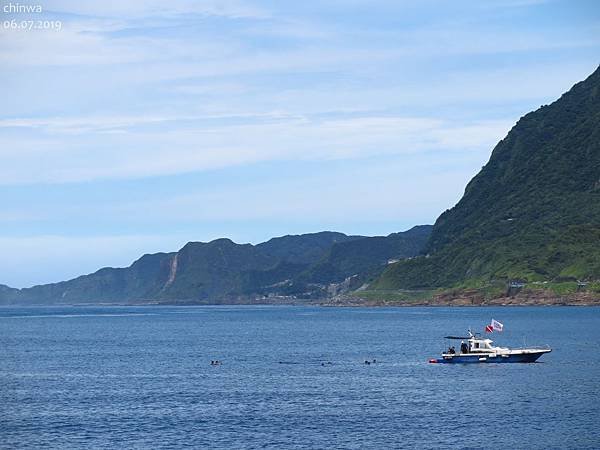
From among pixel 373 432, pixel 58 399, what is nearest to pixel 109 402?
pixel 58 399

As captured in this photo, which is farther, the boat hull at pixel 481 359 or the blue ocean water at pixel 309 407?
the boat hull at pixel 481 359

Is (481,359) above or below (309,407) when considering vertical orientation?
above

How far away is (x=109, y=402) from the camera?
141 metres

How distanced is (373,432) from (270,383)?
50877 millimetres

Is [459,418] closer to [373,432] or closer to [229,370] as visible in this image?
[373,432]

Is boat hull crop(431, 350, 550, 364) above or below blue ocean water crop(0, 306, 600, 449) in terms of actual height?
above

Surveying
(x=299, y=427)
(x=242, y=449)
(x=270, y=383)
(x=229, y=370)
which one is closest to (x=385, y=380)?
(x=270, y=383)

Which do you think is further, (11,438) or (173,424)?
(173,424)

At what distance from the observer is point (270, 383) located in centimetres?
16312

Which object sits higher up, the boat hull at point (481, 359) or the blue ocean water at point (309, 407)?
the boat hull at point (481, 359)

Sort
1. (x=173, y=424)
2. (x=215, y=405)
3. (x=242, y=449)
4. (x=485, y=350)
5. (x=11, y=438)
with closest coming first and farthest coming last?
(x=242, y=449)
(x=11, y=438)
(x=173, y=424)
(x=215, y=405)
(x=485, y=350)

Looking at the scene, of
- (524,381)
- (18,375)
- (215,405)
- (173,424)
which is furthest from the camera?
(18,375)

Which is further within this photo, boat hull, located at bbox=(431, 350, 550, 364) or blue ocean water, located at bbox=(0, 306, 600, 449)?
boat hull, located at bbox=(431, 350, 550, 364)

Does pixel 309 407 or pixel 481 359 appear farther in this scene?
pixel 481 359
